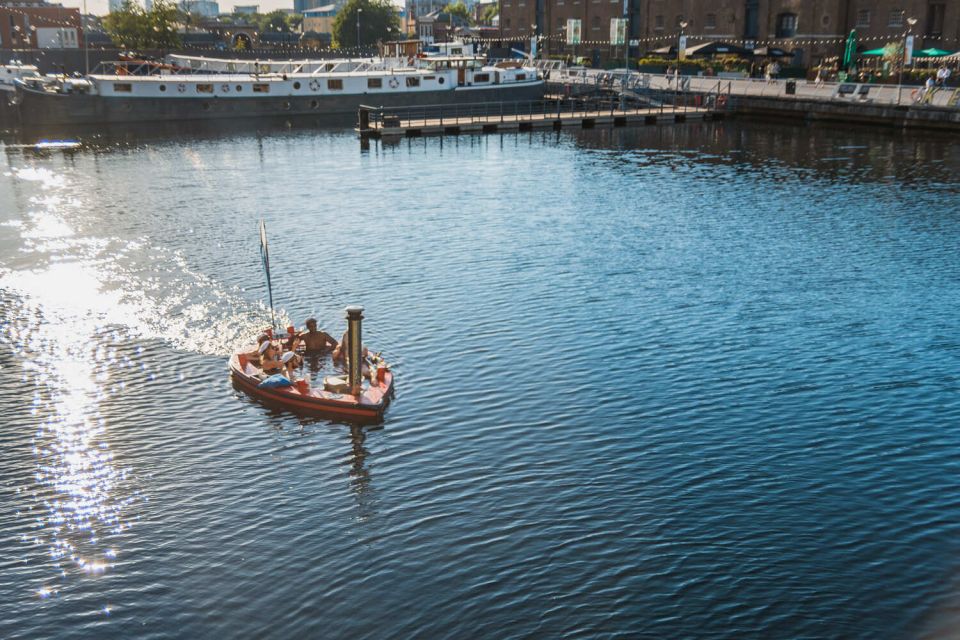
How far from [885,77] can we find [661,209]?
38.6m

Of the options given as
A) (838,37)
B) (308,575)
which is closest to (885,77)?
(838,37)

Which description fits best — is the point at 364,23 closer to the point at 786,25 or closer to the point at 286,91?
the point at 286,91

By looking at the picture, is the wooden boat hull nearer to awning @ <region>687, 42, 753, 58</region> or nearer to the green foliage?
awning @ <region>687, 42, 753, 58</region>

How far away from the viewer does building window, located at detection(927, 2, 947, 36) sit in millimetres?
81000

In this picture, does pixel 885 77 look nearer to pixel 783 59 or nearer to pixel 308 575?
pixel 783 59

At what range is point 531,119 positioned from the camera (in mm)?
81625

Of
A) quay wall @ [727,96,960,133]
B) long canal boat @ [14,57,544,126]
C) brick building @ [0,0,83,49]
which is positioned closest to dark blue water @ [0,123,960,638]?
quay wall @ [727,96,960,133]

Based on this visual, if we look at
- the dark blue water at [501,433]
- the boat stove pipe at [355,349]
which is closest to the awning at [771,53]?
the dark blue water at [501,433]

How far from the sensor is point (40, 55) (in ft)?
424

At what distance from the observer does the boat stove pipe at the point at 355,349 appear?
923 inches

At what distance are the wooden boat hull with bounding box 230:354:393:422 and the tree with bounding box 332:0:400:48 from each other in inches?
5402

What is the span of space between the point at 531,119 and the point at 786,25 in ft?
99.1

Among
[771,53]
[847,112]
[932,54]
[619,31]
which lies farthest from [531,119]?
[932,54]

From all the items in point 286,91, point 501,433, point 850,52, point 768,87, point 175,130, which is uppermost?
point 850,52
